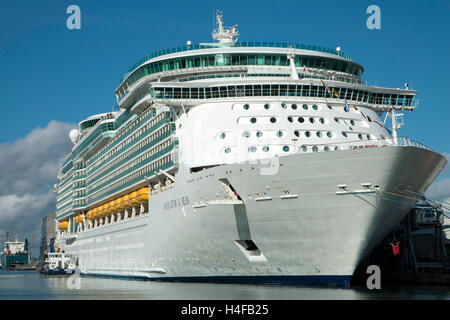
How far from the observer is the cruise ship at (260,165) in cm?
2612

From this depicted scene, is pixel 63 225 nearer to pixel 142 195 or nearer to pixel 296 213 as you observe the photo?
pixel 142 195

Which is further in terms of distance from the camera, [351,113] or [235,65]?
[235,65]

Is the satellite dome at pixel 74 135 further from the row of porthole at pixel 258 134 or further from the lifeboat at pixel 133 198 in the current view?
the row of porthole at pixel 258 134

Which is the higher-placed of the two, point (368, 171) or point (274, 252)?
point (368, 171)

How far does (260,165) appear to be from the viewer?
88.8 feet

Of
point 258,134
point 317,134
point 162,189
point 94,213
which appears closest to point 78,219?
point 94,213

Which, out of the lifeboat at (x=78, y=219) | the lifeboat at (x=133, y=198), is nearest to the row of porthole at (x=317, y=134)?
the lifeboat at (x=133, y=198)

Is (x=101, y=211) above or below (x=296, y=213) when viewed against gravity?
above

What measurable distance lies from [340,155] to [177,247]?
38.4 ft

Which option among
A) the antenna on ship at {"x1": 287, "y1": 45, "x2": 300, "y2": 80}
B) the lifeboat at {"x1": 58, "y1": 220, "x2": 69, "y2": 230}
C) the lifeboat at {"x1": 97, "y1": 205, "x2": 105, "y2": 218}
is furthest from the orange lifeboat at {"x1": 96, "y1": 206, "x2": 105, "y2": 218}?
the antenna on ship at {"x1": 287, "y1": 45, "x2": 300, "y2": 80}

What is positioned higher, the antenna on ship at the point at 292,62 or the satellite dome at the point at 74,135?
the satellite dome at the point at 74,135

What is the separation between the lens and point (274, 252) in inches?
1107

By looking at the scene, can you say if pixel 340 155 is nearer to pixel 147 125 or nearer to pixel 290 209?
pixel 290 209
